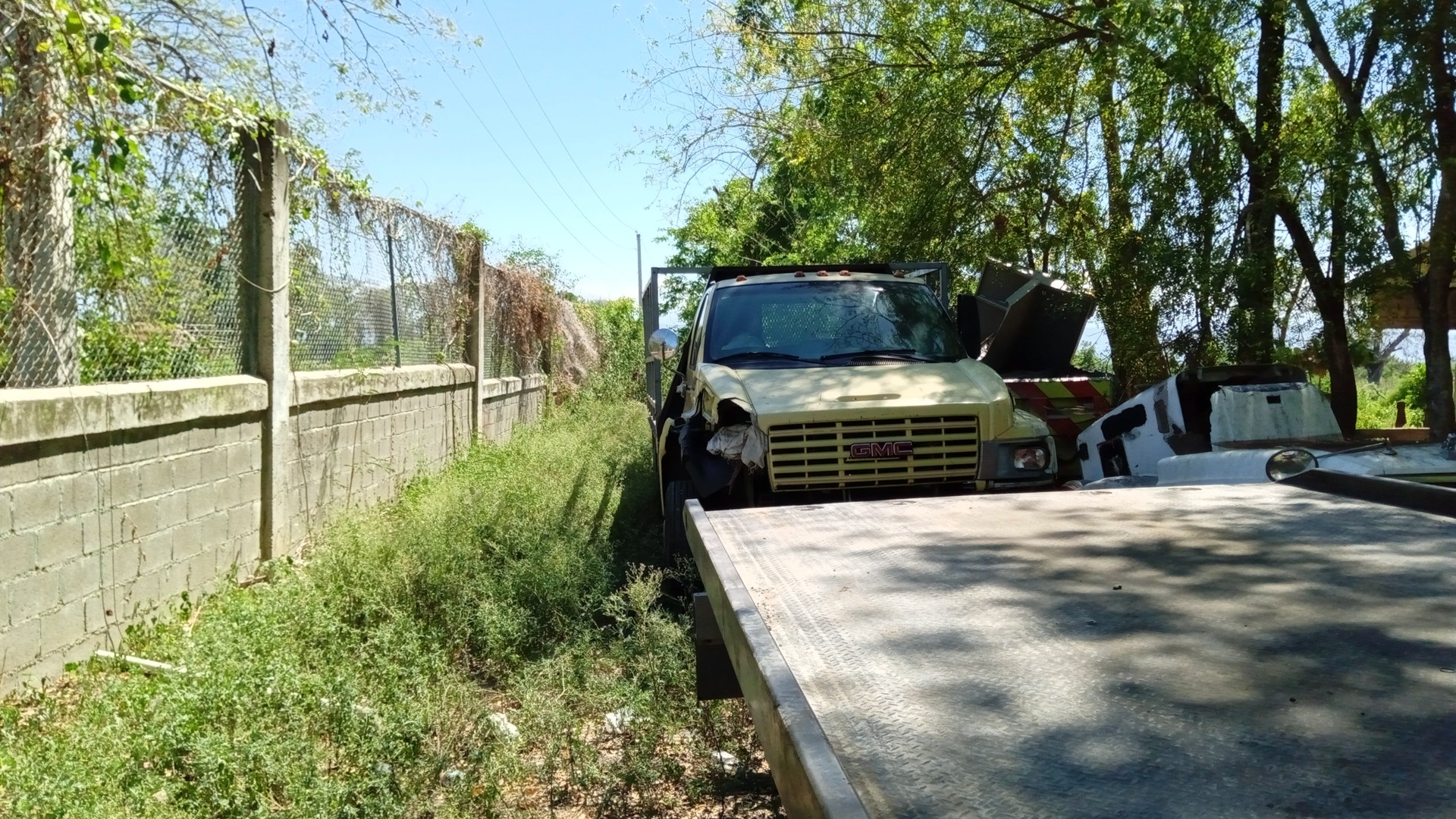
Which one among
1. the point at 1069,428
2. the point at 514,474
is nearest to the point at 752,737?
the point at 1069,428

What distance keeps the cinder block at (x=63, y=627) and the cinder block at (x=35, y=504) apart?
0.43 meters

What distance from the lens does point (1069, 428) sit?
341 inches

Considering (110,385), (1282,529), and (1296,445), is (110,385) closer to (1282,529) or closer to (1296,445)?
(1282,529)

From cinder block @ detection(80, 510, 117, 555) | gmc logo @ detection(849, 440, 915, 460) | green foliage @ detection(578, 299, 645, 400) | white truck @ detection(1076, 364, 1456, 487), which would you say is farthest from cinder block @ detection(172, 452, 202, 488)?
green foliage @ detection(578, 299, 645, 400)

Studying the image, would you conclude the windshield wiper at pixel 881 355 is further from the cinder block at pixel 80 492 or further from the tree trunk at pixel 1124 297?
the cinder block at pixel 80 492

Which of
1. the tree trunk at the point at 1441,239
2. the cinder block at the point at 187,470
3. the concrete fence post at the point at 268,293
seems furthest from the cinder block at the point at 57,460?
the tree trunk at the point at 1441,239

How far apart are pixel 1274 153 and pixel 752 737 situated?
7.22 meters

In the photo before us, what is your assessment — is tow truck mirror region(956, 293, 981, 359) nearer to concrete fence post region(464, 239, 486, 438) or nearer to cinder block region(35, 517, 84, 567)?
cinder block region(35, 517, 84, 567)

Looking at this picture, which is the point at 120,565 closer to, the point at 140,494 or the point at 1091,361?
the point at 140,494

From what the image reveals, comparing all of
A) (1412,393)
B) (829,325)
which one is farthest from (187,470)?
(1412,393)

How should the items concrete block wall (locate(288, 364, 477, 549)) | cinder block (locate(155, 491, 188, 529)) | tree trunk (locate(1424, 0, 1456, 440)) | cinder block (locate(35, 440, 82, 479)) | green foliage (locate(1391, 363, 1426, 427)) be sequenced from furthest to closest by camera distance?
green foliage (locate(1391, 363, 1426, 427)) < concrete block wall (locate(288, 364, 477, 549)) < tree trunk (locate(1424, 0, 1456, 440)) < cinder block (locate(155, 491, 188, 529)) < cinder block (locate(35, 440, 82, 479))

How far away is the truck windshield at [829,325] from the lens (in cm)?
736

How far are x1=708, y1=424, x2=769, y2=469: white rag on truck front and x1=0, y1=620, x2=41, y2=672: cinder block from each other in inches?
134

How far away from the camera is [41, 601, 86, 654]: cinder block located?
5145 mm
